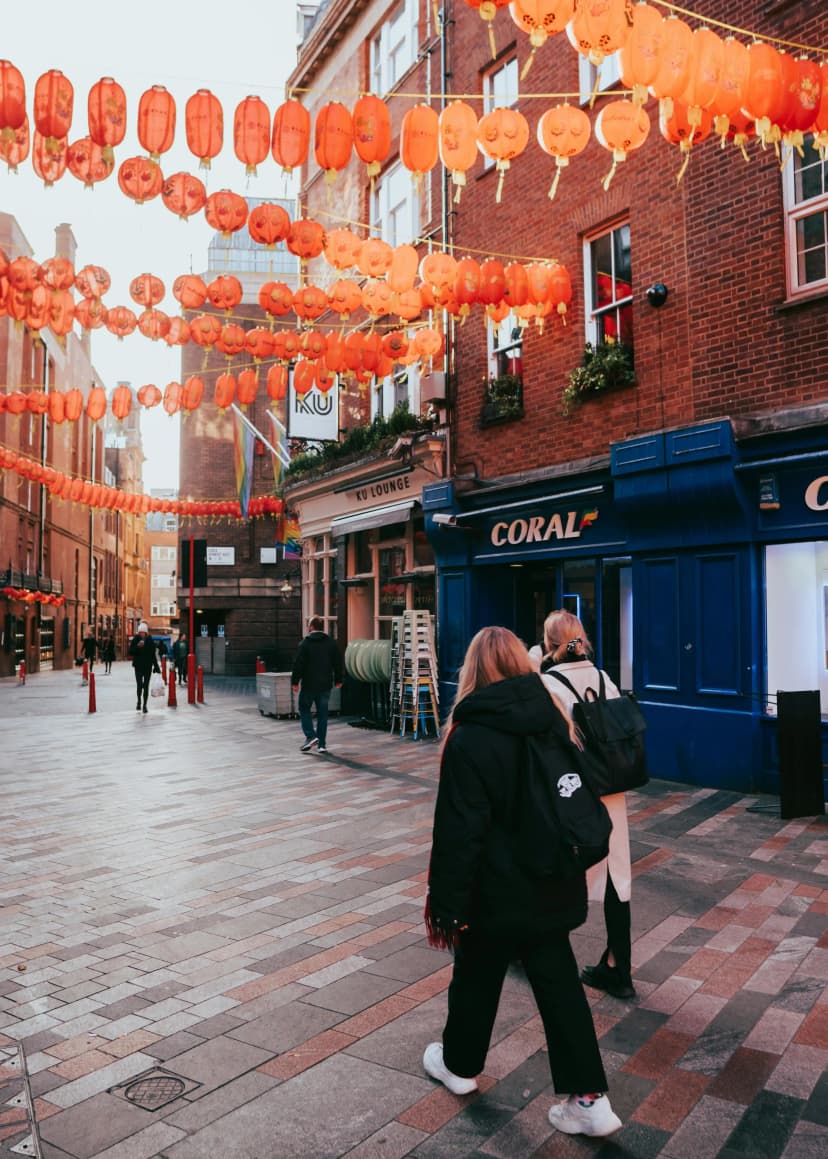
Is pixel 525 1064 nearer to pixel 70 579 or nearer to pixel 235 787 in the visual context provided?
pixel 235 787

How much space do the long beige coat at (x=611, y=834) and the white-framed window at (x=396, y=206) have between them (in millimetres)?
13605

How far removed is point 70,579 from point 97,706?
36.0 metres

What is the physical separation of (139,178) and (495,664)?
778 cm

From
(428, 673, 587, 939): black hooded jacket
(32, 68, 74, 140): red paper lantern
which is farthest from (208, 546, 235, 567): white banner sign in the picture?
(428, 673, 587, 939): black hooded jacket

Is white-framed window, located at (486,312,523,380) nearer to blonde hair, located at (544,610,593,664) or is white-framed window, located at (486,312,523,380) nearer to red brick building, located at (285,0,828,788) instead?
red brick building, located at (285,0,828,788)

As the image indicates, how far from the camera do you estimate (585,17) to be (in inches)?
255

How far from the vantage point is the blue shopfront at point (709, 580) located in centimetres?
873

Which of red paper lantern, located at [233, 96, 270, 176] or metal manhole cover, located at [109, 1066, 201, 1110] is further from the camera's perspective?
red paper lantern, located at [233, 96, 270, 176]

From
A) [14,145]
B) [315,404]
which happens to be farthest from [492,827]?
[315,404]

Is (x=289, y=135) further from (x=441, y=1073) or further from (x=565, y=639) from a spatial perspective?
(x=441, y=1073)

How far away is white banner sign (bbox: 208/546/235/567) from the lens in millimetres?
36375

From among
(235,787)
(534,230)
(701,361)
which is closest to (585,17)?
(701,361)

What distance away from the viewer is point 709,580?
9.29 meters

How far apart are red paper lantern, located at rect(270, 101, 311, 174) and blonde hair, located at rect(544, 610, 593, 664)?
590 cm
